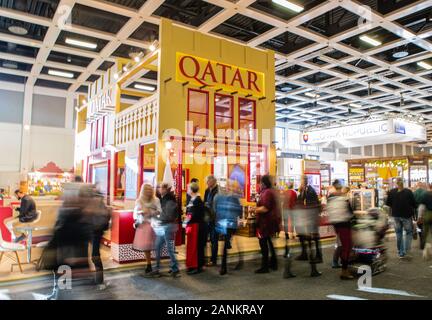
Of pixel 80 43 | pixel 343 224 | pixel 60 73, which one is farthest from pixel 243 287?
pixel 60 73

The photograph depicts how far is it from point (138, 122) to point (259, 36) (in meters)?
4.48

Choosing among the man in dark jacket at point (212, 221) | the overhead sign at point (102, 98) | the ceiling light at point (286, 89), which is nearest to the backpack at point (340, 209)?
the man in dark jacket at point (212, 221)

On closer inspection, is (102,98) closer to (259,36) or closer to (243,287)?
(259,36)

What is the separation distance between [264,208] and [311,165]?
6024mm

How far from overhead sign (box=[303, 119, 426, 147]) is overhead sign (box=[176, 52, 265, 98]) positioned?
3.95 metres

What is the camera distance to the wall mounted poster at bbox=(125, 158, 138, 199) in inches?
298

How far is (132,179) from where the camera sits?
25.2ft

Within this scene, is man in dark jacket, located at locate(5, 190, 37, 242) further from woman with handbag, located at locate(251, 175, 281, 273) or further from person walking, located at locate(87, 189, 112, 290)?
woman with handbag, located at locate(251, 175, 281, 273)

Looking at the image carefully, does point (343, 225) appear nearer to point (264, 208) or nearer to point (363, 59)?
point (264, 208)

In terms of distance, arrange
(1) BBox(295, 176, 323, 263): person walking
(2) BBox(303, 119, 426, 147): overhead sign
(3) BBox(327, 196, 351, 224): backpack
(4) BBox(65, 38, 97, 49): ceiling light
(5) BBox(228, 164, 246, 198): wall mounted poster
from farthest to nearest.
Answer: (4) BBox(65, 38, 97, 49): ceiling light, (2) BBox(303, 119, 426, 147): overhead sign, (5) BBox(228, 164, 246, 198): wall mounted poster, (1) BBox(295, 176, 323, 263): person walking, (3) BBox(327, 196, 351, 224): backpack

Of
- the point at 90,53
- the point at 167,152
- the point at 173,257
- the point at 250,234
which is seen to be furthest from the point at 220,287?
the point at 90,53

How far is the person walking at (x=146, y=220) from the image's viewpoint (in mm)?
5250

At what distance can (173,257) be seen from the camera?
206 inches

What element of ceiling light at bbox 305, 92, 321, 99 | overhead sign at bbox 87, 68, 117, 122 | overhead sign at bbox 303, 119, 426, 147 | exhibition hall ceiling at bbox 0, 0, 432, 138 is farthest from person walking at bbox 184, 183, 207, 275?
ceiling light at bbox 305, 92, 321, 99
